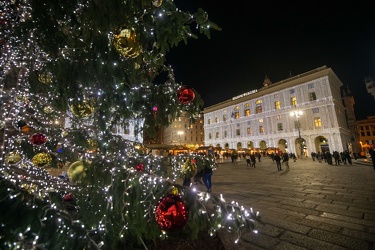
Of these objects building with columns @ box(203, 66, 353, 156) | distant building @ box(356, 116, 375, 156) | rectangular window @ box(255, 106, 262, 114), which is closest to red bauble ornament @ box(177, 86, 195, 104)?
building with columns @ box(203, 66, 353, 156)

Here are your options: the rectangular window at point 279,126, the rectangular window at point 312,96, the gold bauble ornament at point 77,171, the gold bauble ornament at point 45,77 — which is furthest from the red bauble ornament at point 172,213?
the rectangular window at point 279,126

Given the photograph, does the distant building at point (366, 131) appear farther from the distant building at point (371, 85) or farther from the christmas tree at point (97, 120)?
the christmas tree at point (97, 120)

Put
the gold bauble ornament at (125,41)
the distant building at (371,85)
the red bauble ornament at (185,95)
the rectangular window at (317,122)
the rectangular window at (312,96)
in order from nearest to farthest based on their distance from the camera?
the gold bauble ornament at (125,41), the red bauble ornament at (185,95), the distant building at (371,85), the rectangular window at (317,122), the rectangular window at (312,96)

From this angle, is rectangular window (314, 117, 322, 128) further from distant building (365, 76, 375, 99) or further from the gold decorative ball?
the gold decorative ball

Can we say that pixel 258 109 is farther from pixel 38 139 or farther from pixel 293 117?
pixel 38 139

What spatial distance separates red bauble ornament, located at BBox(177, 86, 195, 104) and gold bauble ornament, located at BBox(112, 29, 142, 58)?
784 mm

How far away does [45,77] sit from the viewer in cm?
246

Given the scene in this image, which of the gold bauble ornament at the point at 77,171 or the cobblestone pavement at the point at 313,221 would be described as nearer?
the gold bauble ornament at the point at 77,171

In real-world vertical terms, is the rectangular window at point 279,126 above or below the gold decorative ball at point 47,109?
above

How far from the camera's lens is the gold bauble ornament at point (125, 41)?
7.00 ft

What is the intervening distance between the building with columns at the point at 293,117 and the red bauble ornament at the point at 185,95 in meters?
33.7

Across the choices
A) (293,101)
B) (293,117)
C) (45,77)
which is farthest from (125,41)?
(293,101)

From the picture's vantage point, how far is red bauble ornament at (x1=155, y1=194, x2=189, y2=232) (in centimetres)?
146

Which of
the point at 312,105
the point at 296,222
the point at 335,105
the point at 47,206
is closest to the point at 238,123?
the point at 312,105
